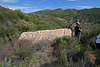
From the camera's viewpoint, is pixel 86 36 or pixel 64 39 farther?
pixel 86 36

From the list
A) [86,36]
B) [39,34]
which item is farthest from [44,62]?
[86,36]

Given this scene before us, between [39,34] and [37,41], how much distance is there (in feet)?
2.07

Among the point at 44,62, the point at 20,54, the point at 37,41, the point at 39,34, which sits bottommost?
the point at 44,62

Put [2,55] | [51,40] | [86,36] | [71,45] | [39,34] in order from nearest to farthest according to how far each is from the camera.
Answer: [2,55]
[71,45]
[51,40]
[39,34]
[86,36]

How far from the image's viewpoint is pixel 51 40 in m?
4.77

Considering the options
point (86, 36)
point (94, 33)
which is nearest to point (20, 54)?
point (86, 36)

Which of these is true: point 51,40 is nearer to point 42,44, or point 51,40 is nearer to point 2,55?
point 42,44

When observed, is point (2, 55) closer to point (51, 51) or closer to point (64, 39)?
point (51, 51)

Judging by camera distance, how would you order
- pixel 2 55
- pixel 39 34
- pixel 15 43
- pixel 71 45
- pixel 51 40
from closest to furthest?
1. pixel 2 55
2. pixel 15 43
3. pixel 71 45
4. pixel 51 40
5. pixel 39 34

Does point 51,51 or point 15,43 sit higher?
point 15,43

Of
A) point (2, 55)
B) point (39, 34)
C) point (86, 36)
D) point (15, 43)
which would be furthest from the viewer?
point (86, 36)

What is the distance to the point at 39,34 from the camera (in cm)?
511

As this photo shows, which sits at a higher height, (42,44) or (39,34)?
(39,34)

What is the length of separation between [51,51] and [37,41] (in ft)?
3.00
